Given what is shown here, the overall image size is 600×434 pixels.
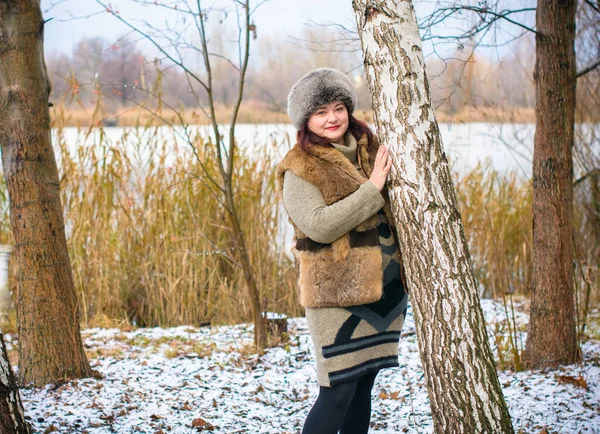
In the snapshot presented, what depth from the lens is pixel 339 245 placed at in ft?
6.82

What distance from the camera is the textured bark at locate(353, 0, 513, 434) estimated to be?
1930 mm

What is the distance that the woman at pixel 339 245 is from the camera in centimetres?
204

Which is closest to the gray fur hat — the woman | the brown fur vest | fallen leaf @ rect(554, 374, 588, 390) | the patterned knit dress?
the woman

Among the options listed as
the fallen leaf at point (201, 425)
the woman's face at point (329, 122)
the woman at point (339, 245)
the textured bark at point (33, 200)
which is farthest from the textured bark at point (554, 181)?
the textured bark at point (33, 200)

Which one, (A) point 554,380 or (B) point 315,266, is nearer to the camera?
(B) point 315,266

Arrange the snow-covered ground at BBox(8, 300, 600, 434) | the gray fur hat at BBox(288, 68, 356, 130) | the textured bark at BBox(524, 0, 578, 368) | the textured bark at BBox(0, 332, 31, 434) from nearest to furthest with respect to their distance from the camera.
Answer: the textured bark at BBox(0, 332, 31, 434) → the gray fur hat at BBox(288, 68, 356, 130) → the snow-covered ground at BBox(8, 300, 600, 434) → the textured bark at BBox(524, 0, 578, 368)

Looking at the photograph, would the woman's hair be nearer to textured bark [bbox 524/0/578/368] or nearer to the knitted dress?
the knitted dress

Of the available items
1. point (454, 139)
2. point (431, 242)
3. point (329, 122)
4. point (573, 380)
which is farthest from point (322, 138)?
point (454, 139)

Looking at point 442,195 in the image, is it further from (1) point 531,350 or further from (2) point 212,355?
(2) point 212,355

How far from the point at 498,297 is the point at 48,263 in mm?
3901

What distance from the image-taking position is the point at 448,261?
6.36 ft

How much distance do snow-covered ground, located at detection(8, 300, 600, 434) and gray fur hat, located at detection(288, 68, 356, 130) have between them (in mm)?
1439

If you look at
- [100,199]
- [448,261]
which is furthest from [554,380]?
[100,199]

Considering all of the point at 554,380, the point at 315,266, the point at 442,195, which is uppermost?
the point at 442,195
